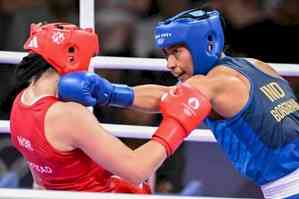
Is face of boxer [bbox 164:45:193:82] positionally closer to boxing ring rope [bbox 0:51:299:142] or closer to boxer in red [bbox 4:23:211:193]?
boxer in red [bbox 4:23:211:193]

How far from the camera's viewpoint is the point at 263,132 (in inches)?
75.1

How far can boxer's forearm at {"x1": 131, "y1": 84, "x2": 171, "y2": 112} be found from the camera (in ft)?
7.00

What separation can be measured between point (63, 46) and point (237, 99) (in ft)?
1.49

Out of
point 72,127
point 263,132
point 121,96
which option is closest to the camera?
point 72,127

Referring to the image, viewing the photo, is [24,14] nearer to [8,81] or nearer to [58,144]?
[8,81]

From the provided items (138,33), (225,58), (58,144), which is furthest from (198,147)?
(58,144)

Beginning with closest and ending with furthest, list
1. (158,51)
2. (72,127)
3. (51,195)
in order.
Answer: (51,195) < (72,127) < (158,51)

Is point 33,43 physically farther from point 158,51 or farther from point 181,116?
point 158,51

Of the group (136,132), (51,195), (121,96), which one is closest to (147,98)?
(121,96)

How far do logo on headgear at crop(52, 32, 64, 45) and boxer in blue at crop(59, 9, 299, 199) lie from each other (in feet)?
0.30

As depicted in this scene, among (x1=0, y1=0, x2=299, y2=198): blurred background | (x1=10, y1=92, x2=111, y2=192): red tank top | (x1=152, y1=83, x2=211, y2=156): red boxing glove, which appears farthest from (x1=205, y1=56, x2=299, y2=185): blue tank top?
(x1=0, y1=0, x2=299, y2=198): blurred background

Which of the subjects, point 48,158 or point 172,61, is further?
point 172,61

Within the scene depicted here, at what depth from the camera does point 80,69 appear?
1886 mm

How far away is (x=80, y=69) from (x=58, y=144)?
20 cm
